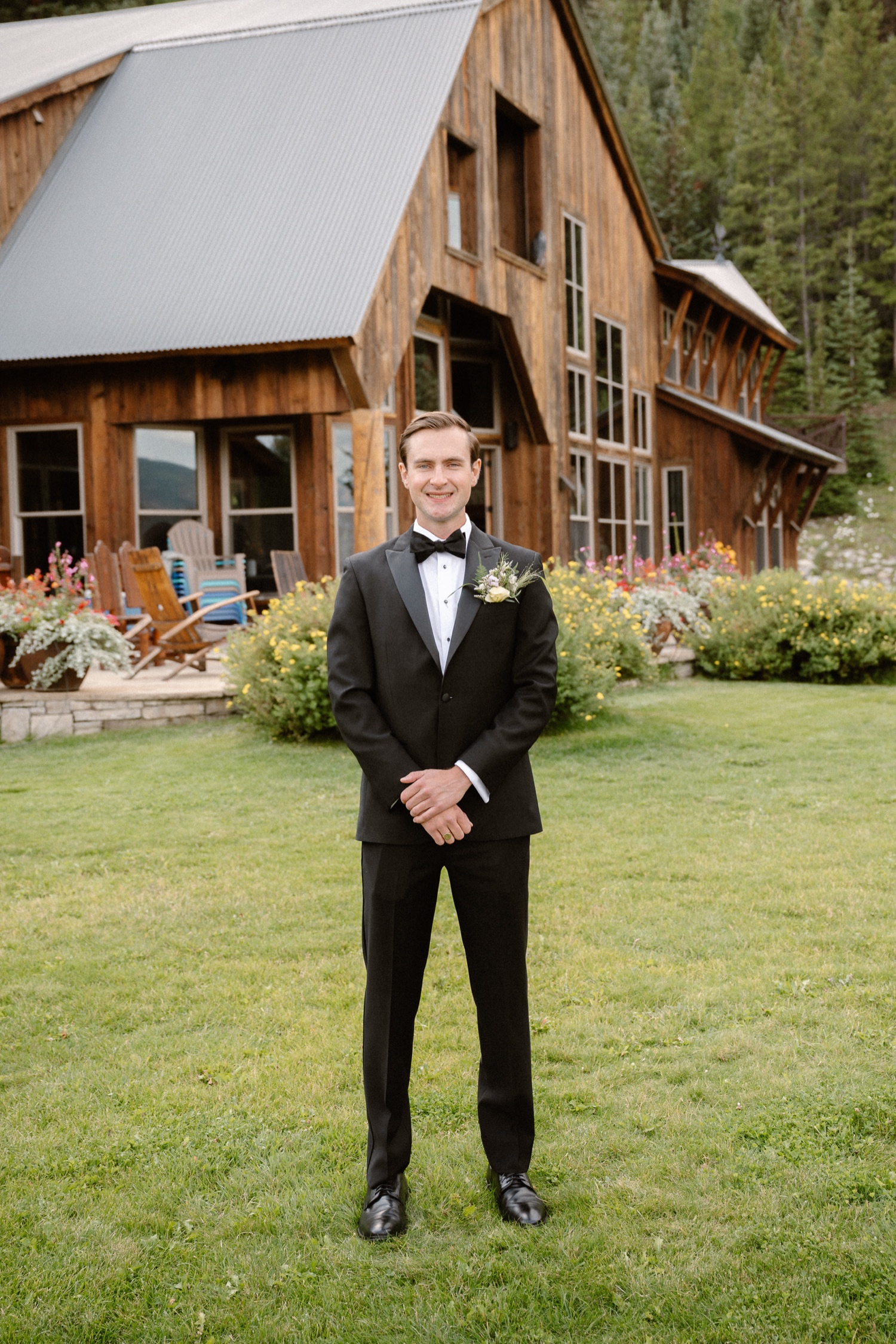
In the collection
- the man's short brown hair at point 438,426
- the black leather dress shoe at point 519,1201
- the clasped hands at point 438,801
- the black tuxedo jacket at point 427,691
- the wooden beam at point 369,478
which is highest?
the wooden beam at point 369,478

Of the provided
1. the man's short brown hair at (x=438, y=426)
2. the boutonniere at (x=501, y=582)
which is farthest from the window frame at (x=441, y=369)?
the boutonniere at (x=501, y=582)

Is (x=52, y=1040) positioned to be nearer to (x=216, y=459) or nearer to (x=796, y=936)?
(x=796, y=936)

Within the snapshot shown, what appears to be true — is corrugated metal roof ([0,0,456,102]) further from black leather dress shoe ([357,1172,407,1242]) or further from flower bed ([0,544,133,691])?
black leather dress shoe ([357,1172,407,1242])

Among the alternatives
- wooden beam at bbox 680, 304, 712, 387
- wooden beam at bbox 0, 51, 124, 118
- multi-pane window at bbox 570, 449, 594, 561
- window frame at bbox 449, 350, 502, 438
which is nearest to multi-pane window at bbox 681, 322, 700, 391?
wooden beam at bbox 680, 304, 712, 387

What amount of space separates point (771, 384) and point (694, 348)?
26.2 feet

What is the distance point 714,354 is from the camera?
939 inches

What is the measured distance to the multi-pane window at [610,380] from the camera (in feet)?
62.4

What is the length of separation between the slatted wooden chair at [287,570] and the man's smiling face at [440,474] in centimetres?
969

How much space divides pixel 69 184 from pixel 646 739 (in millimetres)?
9340

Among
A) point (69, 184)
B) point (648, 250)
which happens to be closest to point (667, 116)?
point (648, 250)

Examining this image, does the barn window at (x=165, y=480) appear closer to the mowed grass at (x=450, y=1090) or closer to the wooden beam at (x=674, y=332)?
the mowed grass at (x=450, y=1090)

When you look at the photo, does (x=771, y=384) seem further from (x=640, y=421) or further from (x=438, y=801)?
(x=438, y=801)

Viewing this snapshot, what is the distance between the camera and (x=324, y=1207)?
312 cm

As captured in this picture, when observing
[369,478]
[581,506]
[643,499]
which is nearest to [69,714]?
[369,478]
